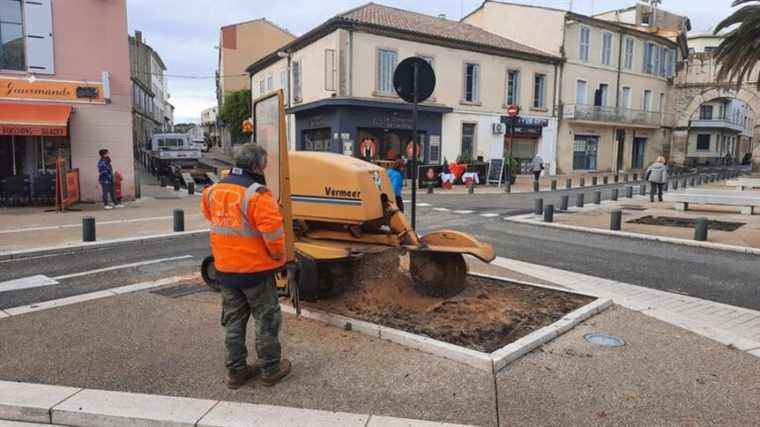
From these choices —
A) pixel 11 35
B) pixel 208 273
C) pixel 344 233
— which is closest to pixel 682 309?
pixel 344 233

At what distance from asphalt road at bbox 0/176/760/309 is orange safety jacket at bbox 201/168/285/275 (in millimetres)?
3499

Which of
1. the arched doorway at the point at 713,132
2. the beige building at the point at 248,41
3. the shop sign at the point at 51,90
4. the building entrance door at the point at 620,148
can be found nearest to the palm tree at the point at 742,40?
the shop sign at the point at 51,90

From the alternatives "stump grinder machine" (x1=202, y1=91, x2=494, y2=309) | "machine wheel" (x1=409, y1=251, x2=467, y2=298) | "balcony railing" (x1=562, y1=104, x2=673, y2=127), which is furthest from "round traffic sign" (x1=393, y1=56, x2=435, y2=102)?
"balcony railing" (x1=562, y1=104, x2=673, y2=127)

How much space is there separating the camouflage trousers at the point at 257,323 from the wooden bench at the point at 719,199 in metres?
13.6

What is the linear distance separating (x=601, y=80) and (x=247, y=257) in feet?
111

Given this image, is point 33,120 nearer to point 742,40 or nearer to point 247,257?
point 247,257

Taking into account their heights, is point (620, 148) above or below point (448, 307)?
above

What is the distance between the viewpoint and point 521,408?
3365 mm

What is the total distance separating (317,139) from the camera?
27.6 meters

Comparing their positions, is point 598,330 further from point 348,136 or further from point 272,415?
point 348,136

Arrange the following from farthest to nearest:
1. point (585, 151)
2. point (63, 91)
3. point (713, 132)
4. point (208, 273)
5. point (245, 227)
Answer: point (713, 132)
point (585, 151)
point (63, 91)
point (208, 273)
point (245, 227)

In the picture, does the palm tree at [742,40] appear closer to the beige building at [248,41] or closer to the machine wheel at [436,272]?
the machine wheel at [436,272]

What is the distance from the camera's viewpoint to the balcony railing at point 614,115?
31.3m

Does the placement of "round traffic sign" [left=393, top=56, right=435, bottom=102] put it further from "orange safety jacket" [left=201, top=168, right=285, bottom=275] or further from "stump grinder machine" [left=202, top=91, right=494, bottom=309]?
"orange safety jacket" [left=201, top=168, right=285, bottom=275]
